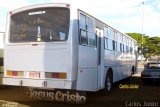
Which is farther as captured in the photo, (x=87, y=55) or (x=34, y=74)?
(x=87, y=55)

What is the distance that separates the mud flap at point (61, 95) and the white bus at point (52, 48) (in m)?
0.40

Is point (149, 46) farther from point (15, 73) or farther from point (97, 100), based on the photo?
point (15, 73)

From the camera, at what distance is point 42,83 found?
929 cm

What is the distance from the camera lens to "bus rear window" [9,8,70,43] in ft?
30.7

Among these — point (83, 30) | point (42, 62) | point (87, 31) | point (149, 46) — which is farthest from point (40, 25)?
point (149, 46)

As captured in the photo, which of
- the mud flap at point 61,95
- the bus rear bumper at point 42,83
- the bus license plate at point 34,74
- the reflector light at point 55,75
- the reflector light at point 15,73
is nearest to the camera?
the bus rear bumper at point 42,83

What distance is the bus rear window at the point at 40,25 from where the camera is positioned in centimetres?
937

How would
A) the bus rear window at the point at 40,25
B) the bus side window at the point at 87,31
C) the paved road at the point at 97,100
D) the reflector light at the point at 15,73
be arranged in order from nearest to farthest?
the bus rear window at the point at 40,25 → the bus side window at the point at 87,31 → the reflector light at the point at 15,73 → the paved road at the point at 97,100

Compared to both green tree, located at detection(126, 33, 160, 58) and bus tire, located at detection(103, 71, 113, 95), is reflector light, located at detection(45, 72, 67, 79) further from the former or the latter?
green tree, located at detection(126, 33, 160, 58)

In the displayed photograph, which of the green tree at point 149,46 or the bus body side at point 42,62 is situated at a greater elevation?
the green tree at point 149,46

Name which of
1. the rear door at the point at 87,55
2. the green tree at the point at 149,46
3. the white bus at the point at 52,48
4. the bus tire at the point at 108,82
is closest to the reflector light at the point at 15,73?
the white bus at the point at 52,48

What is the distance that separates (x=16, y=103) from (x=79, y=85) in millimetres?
2407

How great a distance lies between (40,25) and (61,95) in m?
2.45

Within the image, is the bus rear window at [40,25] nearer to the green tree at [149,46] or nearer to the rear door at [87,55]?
the rear door at [87,55]
